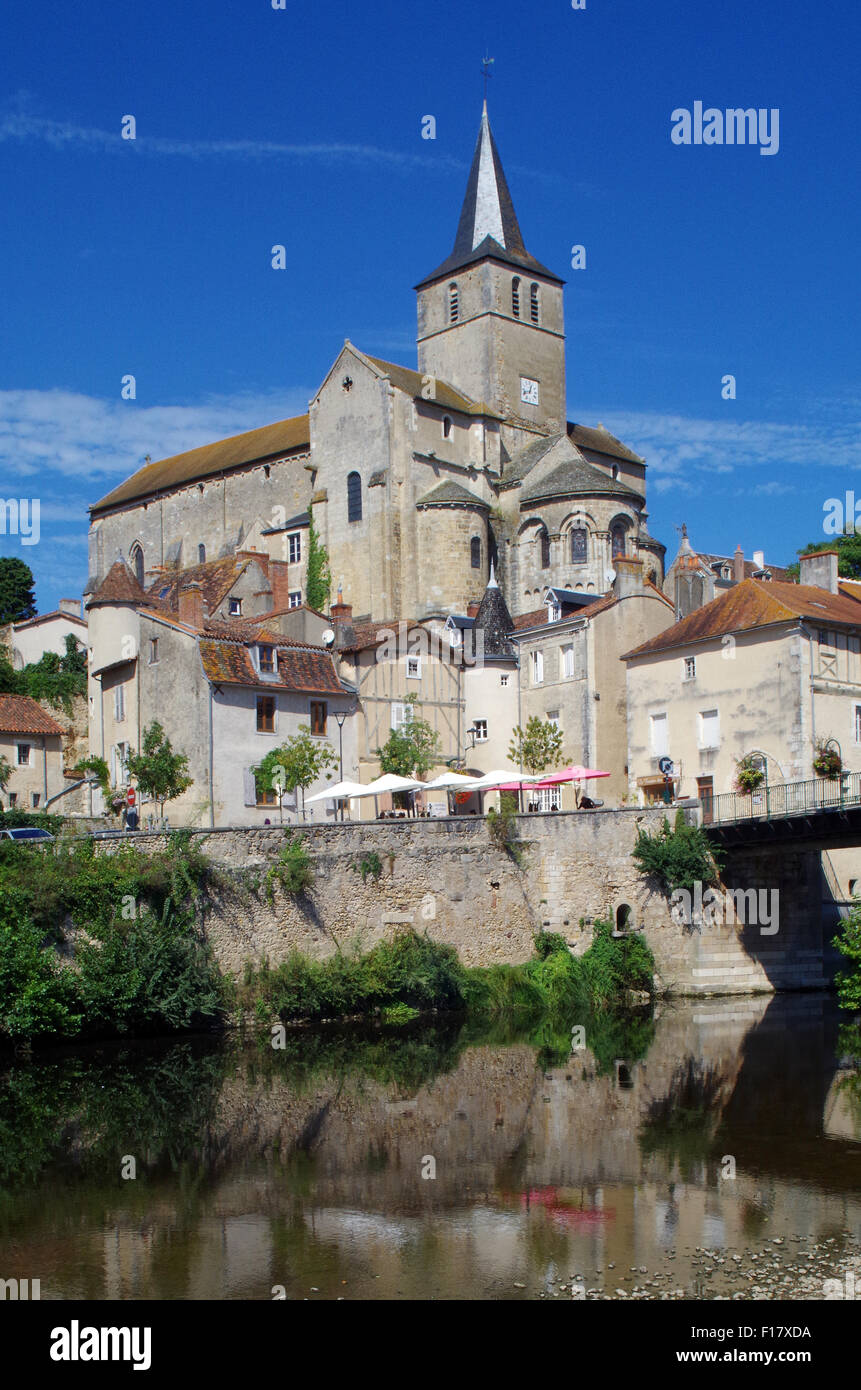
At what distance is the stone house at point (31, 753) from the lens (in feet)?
154

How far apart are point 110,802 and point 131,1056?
1529cm

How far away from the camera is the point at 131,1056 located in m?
25.0

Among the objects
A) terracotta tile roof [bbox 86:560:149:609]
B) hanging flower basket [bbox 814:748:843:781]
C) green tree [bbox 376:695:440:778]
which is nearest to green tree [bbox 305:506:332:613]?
terracotta tile roof [bbox 86:560:149:609]

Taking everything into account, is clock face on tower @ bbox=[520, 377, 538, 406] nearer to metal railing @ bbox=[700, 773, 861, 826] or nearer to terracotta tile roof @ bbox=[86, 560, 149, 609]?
terracotta tile roof @ bbox=[86, 560, 149, 609]

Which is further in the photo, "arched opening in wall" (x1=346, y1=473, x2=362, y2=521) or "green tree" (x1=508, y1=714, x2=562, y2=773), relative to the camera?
"arched opening in wall" (x1=346, y1=473, x2=362, y2=521)

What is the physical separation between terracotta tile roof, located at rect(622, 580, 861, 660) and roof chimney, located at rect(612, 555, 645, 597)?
118 inches

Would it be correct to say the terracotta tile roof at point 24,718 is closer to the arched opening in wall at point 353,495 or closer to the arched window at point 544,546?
the arched opening in wall at point 353,495

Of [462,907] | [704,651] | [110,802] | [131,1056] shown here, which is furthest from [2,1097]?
[704,651]

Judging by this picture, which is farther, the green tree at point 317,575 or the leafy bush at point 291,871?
the green tree at point 317,575

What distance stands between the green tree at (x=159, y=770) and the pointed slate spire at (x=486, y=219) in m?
36.3

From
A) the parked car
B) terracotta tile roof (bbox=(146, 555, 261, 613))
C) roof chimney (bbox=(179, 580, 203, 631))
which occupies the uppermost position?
terracotta tile roof (bbox=(146, 555, 261, 613))

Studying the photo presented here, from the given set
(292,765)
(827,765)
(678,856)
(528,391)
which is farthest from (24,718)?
(528,391)

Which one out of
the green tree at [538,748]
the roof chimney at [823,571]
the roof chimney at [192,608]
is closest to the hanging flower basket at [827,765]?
the roof chimney at [823,571]

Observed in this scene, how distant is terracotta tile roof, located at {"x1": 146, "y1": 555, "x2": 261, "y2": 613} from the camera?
50.4m
